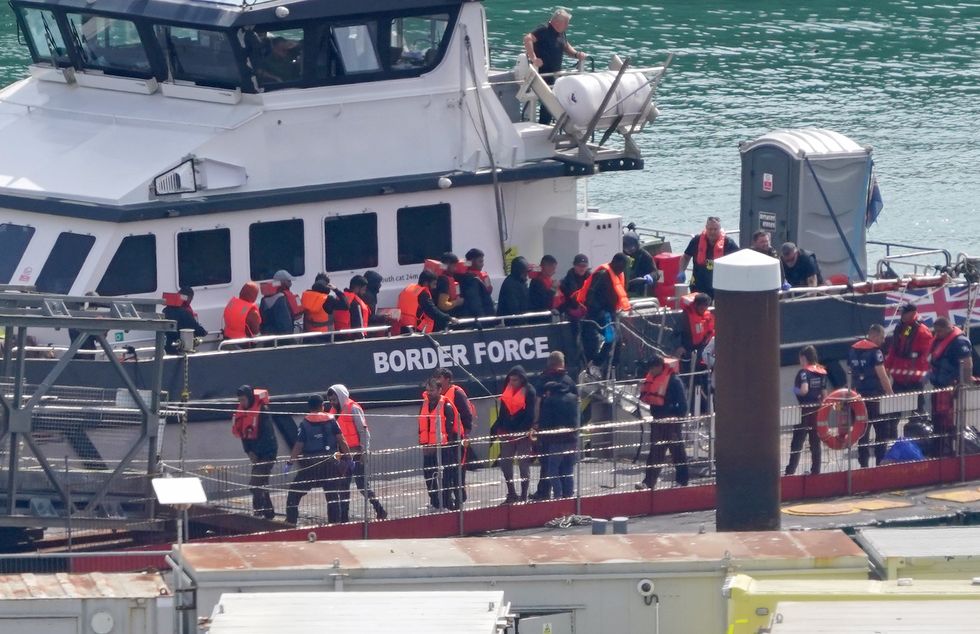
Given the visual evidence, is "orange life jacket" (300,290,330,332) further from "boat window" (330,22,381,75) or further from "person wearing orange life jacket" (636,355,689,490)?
"person wearing orange life jacket" (636,355,689,490)

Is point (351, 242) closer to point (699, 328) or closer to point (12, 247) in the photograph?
point (12, 247)

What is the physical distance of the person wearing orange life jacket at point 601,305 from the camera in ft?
46.6

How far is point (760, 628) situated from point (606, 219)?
7900 millimetres

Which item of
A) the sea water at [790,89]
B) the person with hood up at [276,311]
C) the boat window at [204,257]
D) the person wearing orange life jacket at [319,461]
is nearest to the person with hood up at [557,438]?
the person wearing orange life jacket at [319,461]

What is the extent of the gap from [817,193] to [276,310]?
5.86 metres

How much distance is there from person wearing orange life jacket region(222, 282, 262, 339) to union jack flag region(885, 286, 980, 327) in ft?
18.8

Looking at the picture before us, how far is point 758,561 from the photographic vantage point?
870cm

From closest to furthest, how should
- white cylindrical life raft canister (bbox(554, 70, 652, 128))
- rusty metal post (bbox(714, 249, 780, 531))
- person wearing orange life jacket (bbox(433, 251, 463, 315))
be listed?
1. rusty metal post (bbox(714, 249, 780, 531))
2. person wearing orange life jacket (bbox(433, 251, 463, 315))
3. white cylindrical life raft canister (bbox(554, 70, 652, 128))

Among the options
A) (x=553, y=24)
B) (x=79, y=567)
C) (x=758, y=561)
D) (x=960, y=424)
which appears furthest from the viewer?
(x=553, y=24)

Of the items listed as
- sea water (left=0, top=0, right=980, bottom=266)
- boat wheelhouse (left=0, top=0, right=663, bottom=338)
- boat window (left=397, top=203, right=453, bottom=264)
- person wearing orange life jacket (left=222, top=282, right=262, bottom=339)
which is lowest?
sea water (left=0, top=0, right=980, bottom=266)

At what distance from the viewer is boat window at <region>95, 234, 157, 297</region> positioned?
13266 millimetres

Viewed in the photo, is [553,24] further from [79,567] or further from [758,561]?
[758,561]

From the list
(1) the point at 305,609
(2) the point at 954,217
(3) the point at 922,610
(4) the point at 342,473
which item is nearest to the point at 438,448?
(4) the point at 342,473

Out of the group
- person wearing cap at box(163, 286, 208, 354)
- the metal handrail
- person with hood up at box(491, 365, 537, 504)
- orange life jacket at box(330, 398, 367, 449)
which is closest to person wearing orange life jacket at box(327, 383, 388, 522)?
orange life jacket at box(330, 398, 367, 449)
